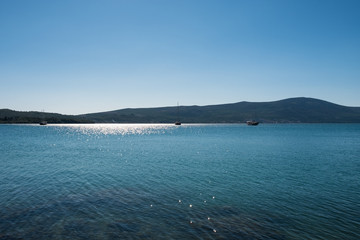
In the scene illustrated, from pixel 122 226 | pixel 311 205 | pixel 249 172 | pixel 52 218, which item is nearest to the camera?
pixel 122 226

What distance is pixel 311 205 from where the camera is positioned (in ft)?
66.4

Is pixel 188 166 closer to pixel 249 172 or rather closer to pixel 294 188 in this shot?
pixel 249 172

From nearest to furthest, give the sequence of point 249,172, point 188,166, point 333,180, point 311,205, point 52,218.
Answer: point 52,218, point 311,205, point 333,180, point 249,172, point 188,166

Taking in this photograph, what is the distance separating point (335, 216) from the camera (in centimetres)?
1775

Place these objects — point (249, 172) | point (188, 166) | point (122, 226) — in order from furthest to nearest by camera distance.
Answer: point (188, 166) < point (249, 172) < point (122, 226)

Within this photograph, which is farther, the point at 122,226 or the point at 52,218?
the point at 52,218

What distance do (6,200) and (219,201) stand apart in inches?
720

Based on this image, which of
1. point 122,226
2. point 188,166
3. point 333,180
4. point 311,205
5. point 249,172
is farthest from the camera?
point 188,166

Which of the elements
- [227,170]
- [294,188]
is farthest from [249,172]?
[294,188]

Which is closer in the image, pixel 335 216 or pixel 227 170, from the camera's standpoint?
pixel 335 216

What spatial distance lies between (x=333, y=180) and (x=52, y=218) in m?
30.0

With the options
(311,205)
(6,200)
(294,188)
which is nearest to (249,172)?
(294,188)

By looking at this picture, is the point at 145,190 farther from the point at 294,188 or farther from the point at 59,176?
the point at 294,188

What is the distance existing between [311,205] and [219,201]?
766 centimetres
